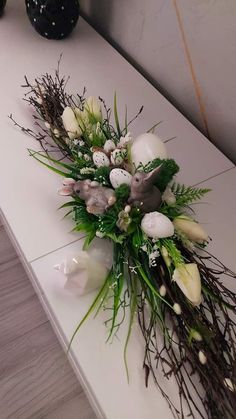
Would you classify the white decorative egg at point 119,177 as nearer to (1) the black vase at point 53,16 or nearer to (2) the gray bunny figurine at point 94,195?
(2) the gray bunny figurine at point 94,195

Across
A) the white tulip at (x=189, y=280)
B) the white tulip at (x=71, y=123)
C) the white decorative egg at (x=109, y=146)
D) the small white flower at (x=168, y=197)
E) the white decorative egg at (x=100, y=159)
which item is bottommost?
the white tulip at (x=189, y=280)

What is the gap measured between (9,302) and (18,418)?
0.31 meters

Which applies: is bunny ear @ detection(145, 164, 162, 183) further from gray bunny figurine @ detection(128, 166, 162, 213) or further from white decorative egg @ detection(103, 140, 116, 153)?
white decorative egg @ detection(103, 140, 116, 153)

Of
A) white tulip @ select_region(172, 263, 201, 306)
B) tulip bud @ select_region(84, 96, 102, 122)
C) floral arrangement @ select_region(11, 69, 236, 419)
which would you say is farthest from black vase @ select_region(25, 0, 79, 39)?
white tulip @ select_region(172, 263, 201, 306)

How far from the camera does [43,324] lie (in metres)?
1.15

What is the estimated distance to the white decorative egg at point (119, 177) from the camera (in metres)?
0.75

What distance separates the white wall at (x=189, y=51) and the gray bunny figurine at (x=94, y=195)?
423 mm

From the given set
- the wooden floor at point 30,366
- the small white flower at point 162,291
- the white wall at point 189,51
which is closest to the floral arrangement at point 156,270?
the small white flower at point 162,291

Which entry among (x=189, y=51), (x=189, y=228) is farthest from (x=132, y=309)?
(x=189, y=51)

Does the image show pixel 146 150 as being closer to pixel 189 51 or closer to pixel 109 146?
pixel 109 146

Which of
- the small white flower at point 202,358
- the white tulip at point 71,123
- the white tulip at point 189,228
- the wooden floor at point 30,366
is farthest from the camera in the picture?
the wooden floor at point 30,366

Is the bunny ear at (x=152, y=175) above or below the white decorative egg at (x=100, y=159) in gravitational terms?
below

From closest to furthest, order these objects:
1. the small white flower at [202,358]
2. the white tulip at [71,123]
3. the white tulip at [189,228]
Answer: the small white flower at [202,358] < the white tulip at [189,228] < the white tulip at [71,123]

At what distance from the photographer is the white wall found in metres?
0.92
